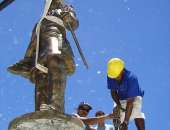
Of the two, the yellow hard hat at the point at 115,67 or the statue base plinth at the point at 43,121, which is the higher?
the yellow hard hat at the point at 115,67

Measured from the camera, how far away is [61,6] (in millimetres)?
8750

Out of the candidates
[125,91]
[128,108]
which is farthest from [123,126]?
[125,91]

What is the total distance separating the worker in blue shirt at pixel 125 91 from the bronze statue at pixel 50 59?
1.97 feet

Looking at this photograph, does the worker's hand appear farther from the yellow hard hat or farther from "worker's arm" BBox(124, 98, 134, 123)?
the yellow hard hat

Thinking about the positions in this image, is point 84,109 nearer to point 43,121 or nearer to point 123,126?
point 123,126

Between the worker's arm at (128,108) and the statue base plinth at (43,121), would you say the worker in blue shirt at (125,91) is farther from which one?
the statue base plinth at (43,121)

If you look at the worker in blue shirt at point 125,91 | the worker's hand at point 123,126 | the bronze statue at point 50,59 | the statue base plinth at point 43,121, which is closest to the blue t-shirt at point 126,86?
the worker in blue shirt at point 125,91

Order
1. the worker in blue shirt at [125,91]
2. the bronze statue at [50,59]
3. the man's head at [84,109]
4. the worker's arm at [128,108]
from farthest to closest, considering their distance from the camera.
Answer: the man's head at [84,109] → the worker in blue shirt at [125,91] → the worker's arm at [128,108] → the bronze statue at [50,59]

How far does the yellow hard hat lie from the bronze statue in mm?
541

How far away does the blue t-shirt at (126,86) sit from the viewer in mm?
7586

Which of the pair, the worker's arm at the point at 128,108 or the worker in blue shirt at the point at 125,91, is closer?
the worker's arm at the point at 128,108

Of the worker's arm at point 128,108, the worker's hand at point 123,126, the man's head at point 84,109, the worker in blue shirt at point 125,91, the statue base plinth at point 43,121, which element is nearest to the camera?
the statue base plinth at point 43,121

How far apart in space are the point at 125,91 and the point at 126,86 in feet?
0.24

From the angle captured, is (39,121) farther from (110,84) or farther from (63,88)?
(110,84)
